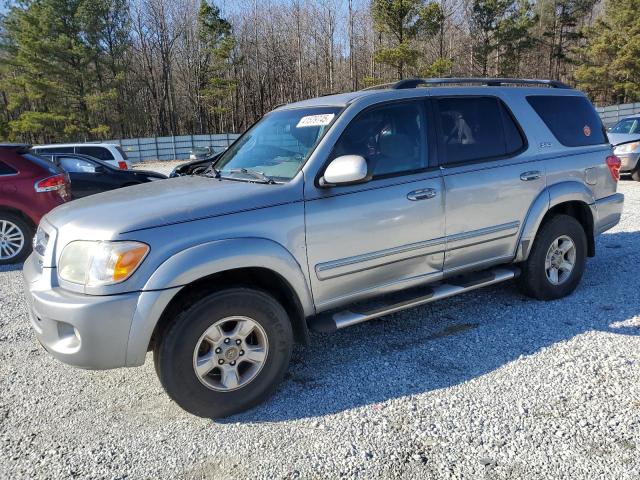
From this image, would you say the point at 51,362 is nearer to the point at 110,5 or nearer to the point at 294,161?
the point at 294,161

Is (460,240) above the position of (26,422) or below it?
above

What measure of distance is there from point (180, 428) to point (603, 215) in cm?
426

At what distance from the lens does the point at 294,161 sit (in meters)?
3.48

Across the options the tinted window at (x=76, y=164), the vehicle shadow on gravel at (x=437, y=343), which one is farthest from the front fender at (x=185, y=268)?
the tinted window at (x=76, y=164)

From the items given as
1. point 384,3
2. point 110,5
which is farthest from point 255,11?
point 384,3

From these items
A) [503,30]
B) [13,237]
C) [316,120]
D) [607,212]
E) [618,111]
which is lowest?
[13,237]

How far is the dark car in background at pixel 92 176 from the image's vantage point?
10297 millimetres

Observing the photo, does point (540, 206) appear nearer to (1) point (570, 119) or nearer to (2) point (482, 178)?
(2) point (482, 178)

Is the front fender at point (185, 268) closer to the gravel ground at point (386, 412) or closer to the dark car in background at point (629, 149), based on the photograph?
the gravel ground at point (386, 412)

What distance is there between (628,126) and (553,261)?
428 inches

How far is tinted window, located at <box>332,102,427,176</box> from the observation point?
354 centimetres

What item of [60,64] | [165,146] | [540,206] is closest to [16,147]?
[540,206]

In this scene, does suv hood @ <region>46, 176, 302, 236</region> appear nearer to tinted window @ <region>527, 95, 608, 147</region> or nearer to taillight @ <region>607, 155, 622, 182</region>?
tinted window @ <region>527, 95, 608, 147</region>

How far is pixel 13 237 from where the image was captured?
6930 mm
